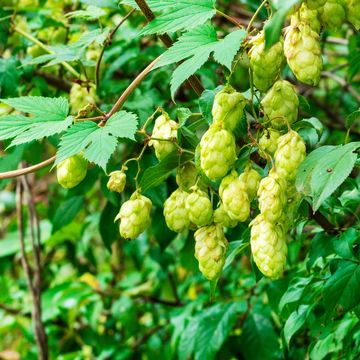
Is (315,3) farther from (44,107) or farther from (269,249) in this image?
(44,107)

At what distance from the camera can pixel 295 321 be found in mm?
1307

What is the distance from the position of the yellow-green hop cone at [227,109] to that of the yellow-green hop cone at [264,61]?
0.04 metres

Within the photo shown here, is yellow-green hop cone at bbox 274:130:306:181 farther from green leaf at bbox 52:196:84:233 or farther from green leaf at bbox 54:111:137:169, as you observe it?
green leaf at bbox 52:196:84:233

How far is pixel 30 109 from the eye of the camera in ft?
3.39

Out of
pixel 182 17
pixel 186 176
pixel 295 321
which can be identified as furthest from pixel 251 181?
pixel 295 321

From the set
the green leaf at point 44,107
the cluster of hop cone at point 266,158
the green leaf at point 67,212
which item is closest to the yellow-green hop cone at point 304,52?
the cluster of hop cone at point 266,158

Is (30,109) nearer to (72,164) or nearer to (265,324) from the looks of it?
(72,164)

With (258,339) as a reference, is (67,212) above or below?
above

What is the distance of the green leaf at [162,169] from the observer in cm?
107

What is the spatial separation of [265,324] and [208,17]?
1258 mm

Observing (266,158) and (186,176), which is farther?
(186,176)

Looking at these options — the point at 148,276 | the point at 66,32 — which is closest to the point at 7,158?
the point at 66,32

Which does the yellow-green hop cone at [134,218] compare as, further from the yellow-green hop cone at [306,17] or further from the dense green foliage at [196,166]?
the yellow-green hop cone at [306,17]

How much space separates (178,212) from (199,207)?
5 cm
